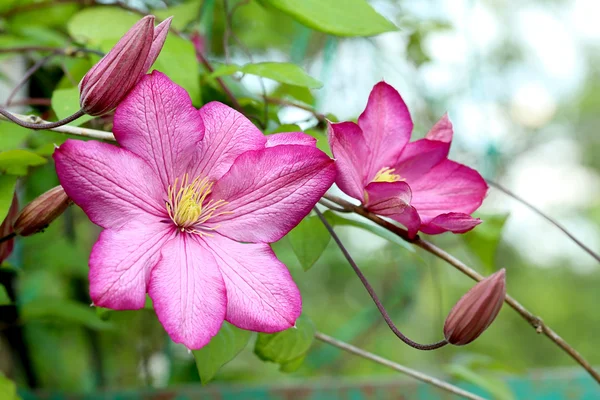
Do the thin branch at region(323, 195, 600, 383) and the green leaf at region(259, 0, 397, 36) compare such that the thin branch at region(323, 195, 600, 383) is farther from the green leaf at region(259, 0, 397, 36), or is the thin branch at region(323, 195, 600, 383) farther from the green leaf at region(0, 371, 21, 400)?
the green leaf at region(0, 371, 21, 400)

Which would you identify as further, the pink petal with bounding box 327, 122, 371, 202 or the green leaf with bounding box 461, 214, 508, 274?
the green leaf with bounding box 461, 214, 508, 274

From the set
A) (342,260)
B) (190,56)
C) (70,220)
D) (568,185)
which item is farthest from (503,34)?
(190,56)

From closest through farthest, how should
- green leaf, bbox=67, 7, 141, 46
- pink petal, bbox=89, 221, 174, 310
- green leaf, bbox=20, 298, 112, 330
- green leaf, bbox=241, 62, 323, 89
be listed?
pink petal, bbox=89, 221, 174, 310
green leaf, bbox=241, 62, 323, 89
green leaf, bbox=67, 7, 141, 46
green leaf, bbox=20, 298, 112, 330

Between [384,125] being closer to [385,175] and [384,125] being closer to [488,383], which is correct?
[385,175]

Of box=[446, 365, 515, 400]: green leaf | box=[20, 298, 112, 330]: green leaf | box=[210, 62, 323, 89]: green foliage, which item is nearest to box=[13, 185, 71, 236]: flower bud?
box=[210, 62, 323, 89]: green foliage

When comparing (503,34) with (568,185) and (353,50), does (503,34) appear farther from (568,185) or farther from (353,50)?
(353,50)

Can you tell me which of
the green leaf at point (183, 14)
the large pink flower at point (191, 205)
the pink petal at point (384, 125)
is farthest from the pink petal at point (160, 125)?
the green leaf at point (183, 14)

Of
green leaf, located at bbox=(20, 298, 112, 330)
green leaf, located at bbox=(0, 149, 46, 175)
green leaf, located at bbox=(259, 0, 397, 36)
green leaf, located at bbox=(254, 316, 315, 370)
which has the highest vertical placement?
green leaf, located at bbox=(259, 0, 397, 36)
